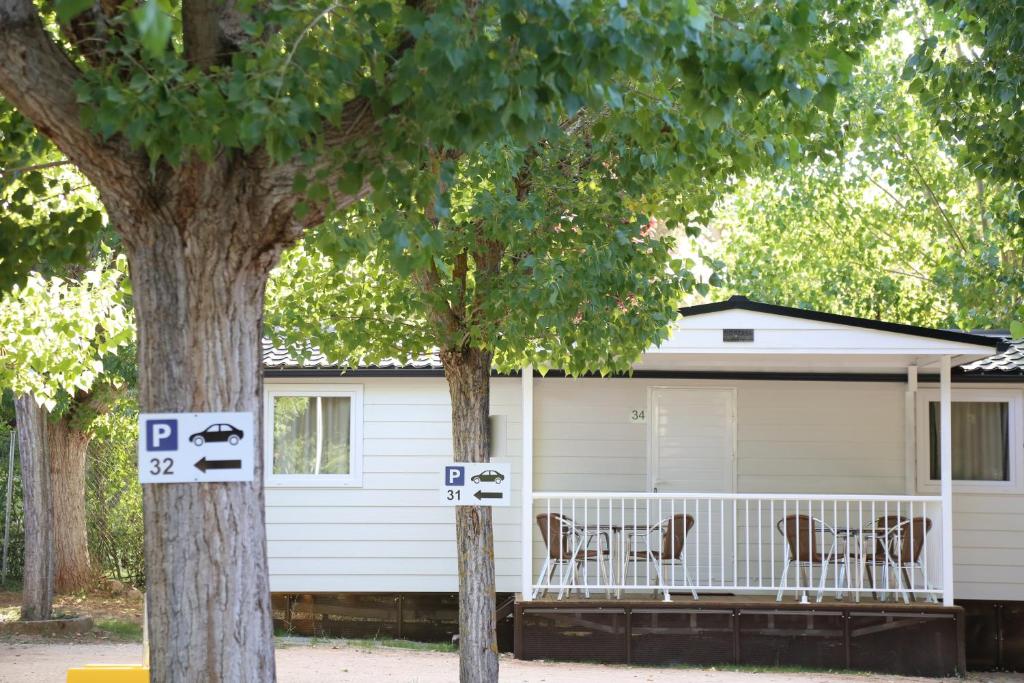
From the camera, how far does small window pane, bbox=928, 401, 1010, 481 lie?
15180 mm

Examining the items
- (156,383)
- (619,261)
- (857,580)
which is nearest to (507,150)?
(619,261)

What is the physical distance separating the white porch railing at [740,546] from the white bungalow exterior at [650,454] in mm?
68

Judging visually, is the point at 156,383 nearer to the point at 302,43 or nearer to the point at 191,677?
the point at 191,677

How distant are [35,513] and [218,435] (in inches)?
483

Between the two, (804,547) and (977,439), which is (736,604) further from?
(977,439)

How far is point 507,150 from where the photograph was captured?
8352 millimetres

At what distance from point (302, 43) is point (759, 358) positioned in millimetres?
10167

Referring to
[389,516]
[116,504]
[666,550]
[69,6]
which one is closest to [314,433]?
[389,516]

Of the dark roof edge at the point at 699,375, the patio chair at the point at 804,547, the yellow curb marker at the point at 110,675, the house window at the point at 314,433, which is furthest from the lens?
the house window at the point at 314,433

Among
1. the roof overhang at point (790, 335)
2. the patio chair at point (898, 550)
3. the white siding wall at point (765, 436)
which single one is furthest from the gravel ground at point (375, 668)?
the roof overhang at point (790, 335)

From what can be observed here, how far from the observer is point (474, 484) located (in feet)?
30.7

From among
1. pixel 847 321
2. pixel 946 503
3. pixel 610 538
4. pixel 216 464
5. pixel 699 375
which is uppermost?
pixel 847 321

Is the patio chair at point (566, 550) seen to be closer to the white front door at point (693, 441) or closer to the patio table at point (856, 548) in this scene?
the white front door at point (693, 441)

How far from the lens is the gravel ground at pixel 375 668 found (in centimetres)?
1187
